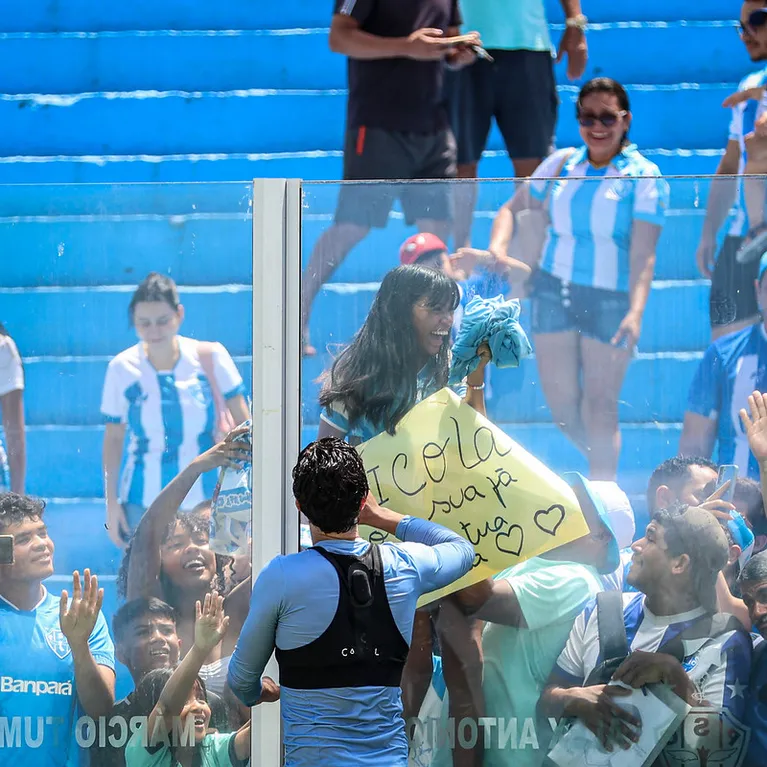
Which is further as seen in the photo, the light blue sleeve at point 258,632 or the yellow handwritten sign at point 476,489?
the yellow handwritten sign at point 476,489

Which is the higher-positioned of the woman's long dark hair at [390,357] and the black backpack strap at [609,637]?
the woman's long dark hair at [390,357]

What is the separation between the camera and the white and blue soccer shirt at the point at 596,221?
3158 millimetres

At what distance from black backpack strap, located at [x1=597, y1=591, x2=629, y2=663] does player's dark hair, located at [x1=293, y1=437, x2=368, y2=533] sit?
2.99 feet

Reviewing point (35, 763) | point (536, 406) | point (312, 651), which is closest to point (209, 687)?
point (35, 763)

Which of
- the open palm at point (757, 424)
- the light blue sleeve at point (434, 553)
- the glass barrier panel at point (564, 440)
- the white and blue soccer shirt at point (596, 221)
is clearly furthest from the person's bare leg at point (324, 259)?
the open palm at point (757, 424)

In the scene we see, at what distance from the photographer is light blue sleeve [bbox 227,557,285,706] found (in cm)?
248

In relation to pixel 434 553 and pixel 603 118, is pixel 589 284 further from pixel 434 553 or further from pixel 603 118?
pixel 603 118

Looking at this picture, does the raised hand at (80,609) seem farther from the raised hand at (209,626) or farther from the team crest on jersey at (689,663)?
the team crest on jersey at (689,663)

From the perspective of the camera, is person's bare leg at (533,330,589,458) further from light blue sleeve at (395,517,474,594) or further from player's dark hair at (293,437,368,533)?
player's dark hair at (293,437,368,533)

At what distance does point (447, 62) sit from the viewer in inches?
182

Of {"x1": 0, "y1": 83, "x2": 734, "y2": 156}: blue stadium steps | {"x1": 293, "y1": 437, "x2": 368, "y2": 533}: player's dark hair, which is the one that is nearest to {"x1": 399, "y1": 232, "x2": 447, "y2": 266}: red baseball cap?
{"x1": 293, "y1": 437, "x2": 368, "y2": 533}: player's dark hair

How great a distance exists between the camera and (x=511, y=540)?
3.14 m

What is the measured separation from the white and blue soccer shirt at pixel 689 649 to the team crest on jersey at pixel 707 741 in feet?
0.10

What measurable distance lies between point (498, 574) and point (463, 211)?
93 centimetres
